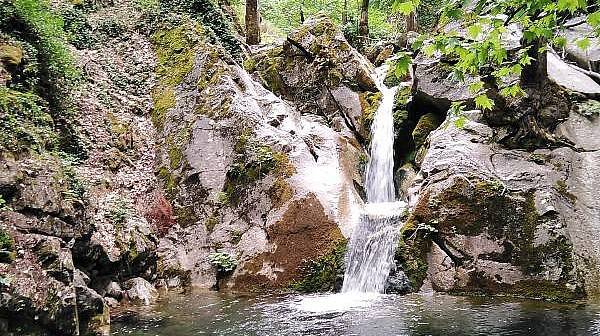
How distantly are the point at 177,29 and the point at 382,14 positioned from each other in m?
14.3

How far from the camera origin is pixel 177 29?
15203 millimetres

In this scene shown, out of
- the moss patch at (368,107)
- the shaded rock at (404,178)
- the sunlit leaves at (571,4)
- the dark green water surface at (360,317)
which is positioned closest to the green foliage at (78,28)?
the moss patch at (368,107)

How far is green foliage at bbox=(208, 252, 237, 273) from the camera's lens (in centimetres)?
1050

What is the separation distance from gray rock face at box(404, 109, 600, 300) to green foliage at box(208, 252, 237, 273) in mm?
3872

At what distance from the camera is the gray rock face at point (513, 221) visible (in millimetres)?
8781

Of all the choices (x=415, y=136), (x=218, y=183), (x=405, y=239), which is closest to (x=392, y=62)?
(x=405, y=239)

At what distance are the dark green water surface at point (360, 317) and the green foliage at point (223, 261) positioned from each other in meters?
1.22

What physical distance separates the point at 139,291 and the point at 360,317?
4.34m

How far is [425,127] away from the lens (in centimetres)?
1368

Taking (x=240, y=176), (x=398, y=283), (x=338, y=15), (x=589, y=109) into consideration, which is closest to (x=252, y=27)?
(x=338, y=15)

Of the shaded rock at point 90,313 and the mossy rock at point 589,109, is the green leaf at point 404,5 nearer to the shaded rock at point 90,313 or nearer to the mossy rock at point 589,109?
the shaded rock at point 90,313

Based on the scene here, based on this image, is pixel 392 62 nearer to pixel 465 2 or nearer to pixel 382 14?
pixel 465 2

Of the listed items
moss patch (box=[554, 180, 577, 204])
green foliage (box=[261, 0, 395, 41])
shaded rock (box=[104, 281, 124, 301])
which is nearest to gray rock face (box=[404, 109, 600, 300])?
moss patch (box=[554, 180, 577, 204])

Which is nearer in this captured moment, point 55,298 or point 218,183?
point 55,298
